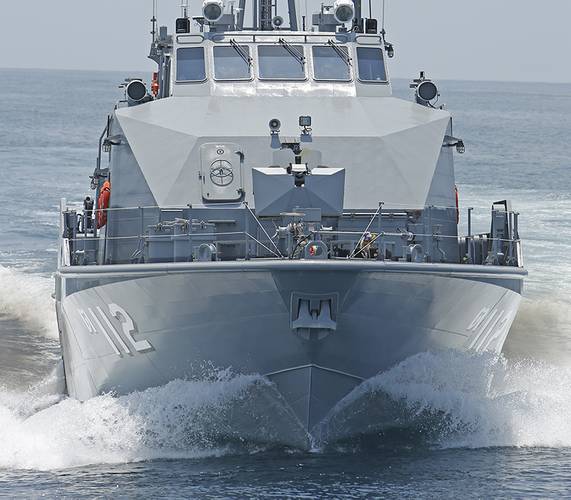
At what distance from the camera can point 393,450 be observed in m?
16.5

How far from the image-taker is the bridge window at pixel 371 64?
19109mm

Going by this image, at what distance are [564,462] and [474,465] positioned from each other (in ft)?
3.73

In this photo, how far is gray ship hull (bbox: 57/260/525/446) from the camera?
50.0 feet

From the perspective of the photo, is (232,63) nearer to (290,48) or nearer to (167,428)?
(290,48)

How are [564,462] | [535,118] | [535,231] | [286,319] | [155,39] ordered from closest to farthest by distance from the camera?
[286,319] → [564,462] → [155,39] → [535,231] → [535,118]

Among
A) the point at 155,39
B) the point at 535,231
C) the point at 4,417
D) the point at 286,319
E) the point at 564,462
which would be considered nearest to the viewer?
the point at 286,319

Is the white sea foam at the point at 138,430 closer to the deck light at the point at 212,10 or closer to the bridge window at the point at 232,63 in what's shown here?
the bridge window at the point at 232,63

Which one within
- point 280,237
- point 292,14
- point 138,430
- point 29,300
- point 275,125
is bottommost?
point 138,430

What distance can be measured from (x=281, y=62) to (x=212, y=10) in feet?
3.91

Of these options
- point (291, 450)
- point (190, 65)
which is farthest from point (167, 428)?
point (190, 65)

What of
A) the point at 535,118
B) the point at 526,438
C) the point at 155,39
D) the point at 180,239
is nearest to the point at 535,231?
the point at 155,39

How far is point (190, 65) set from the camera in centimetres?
1892

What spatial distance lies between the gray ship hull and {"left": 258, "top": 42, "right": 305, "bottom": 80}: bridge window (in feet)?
12.9

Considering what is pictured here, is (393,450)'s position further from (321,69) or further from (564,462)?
(321,69)
